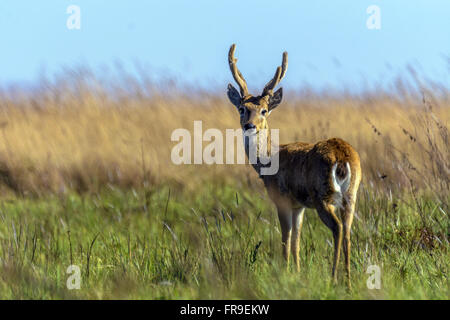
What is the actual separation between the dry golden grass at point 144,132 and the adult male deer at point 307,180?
2.12m

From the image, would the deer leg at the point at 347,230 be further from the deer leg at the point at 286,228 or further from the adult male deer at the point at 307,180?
the deer leg at the point at 286,228

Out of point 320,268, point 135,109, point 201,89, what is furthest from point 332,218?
point 201,89

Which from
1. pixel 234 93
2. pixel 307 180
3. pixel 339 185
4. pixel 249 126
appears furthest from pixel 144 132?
pixel 339 185

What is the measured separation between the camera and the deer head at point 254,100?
5.82 m

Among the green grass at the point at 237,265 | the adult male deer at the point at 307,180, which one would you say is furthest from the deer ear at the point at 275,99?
the green grass at the point at 237,265

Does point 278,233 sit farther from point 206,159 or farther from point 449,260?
point 206,159

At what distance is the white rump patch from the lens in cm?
483

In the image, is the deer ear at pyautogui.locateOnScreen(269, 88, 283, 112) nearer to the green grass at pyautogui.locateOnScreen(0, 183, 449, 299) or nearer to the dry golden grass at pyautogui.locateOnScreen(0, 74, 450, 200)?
the green grass at pyautogui.locateOnScreen(0, 183, 449, 299)

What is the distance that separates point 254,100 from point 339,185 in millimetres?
1509

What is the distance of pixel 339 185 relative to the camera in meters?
4.86

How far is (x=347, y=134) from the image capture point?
10844 mm

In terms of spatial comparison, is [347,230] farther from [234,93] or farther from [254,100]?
[234,93]
